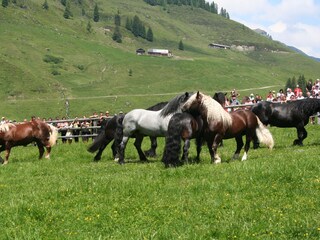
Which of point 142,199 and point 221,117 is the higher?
point 221,117

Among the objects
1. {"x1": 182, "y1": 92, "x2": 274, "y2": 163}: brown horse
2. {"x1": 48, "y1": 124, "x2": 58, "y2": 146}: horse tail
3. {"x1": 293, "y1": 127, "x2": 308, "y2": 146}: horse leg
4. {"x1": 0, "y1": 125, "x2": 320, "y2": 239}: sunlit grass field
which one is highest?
{"x1": 182, "y1": 92, "x2": 274, "y2": 163}: brown horse

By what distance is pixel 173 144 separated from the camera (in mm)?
15008

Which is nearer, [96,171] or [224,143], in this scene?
[96,171]

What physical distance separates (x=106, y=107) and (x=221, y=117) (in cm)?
13080

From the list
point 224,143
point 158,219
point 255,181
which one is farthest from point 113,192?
point 224,143

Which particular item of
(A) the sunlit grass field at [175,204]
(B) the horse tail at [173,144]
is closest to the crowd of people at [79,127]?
(B) the horse tail at [173,144]

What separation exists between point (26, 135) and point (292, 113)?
12299 mm

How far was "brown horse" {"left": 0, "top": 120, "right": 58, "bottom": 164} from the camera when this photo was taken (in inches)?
851

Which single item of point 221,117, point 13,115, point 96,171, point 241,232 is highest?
point 221,117

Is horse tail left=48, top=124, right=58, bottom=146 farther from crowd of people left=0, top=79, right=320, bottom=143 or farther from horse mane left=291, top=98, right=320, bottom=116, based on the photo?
horse mane left=291, top=98, right=320, bottom=116

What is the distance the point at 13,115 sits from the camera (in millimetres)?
128750

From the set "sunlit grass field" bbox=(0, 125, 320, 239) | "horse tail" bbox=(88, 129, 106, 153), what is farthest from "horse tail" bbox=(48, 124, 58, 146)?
"sunlit grass field" bbox=(0, 125, 320, 239)

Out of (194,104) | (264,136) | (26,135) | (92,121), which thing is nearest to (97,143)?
(26,135)

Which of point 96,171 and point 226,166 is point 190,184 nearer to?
point 226,166
